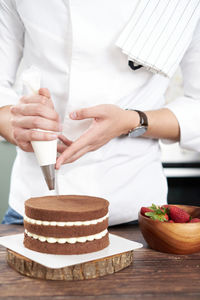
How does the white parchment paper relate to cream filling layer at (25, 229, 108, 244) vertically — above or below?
below

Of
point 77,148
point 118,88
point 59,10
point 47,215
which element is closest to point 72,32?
point 59,10

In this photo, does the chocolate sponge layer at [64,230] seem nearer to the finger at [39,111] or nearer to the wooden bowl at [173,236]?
the wooden bowl at [173,236]

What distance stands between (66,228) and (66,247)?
0.04 m

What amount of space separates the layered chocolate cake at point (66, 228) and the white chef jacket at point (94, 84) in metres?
0.26

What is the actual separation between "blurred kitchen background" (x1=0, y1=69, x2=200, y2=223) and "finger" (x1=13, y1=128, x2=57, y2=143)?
1475 mm

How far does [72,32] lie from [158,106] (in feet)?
1.21

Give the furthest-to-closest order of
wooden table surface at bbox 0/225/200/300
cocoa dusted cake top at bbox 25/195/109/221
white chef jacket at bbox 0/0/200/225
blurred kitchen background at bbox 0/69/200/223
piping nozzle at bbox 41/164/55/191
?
blurred kitchen background at bbox 0/69/200/223
white chef jacket at bbox 0/0/200/225
piping nozzle at bbox 41/164/55/191
cocoa dusted cake top at bbox 25/195/109/221
wooden table surface at bbox 0/225/200/300

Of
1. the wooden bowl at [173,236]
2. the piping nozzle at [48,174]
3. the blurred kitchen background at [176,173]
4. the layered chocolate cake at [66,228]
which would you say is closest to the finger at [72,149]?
the piping nozzle at [48,174]

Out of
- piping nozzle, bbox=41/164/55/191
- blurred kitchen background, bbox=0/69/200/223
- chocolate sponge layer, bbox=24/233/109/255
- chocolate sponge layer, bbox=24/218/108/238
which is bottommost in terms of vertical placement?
blurred kitchen background, bbox=0/69/200/223

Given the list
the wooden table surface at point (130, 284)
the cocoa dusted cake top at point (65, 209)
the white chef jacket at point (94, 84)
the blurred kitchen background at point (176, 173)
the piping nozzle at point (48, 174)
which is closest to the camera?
the wooden table surface at point (130, 284)

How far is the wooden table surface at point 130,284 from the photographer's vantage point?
0.69 m

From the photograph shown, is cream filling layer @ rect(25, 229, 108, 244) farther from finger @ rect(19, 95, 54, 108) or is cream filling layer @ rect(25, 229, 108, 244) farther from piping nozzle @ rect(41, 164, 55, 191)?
finger @ rect(19, 95, 54, 108)

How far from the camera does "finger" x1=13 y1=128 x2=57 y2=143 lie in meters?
0.88

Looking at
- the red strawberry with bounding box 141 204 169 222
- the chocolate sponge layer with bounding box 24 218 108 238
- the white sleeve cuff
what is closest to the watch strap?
the white sleeve cuff
